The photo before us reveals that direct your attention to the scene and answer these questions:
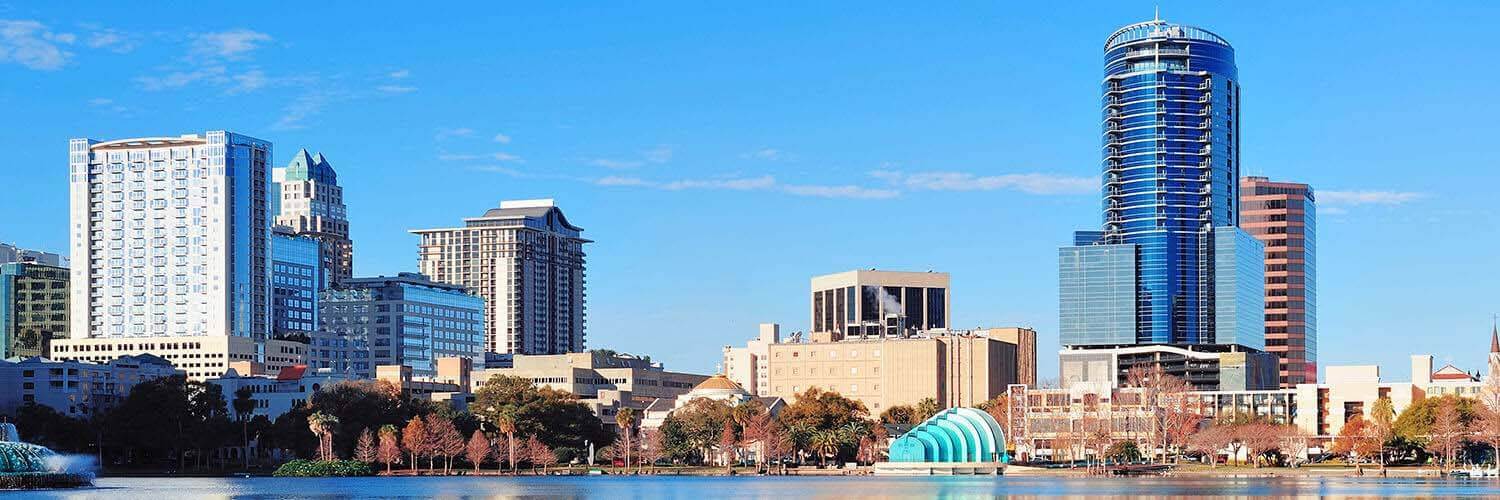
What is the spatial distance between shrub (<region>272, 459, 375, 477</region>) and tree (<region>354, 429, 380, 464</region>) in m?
3.57

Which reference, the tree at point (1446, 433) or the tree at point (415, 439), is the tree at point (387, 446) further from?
the tree at point (1446, 433)

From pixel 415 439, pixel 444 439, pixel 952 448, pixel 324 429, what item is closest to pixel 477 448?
pixel 444 439

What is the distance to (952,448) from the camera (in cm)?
19500

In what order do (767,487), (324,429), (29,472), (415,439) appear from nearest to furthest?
1. (29,472)
2. (767,487)
3. (324,429)
4. (415,439)

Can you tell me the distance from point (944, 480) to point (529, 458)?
50534mm

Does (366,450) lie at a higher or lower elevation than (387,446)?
lower

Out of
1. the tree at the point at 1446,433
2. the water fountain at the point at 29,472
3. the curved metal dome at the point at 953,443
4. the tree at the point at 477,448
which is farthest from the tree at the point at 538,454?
the tree at the point at 1446,433

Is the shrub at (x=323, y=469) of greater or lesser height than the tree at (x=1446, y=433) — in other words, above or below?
below

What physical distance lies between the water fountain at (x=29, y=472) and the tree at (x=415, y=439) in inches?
2064

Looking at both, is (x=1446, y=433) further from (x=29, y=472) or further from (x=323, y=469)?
(x=29, y=472)

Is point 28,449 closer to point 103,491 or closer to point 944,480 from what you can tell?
point 103,491

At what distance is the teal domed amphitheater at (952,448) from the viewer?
190 m

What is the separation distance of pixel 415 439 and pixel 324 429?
27.6ft

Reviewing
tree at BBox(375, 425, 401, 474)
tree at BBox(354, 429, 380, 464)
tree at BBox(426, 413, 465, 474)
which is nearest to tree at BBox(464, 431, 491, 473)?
tree at BBox(426, 413, 465, 474)
